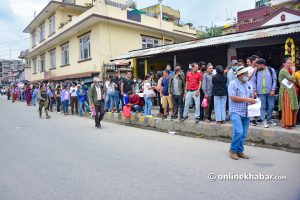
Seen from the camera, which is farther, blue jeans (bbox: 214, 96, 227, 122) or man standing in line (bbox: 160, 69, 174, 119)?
man standing in line (bbox: 160, 69, 174, 119)

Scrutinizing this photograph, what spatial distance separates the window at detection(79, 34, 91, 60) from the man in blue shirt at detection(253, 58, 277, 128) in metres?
15.2

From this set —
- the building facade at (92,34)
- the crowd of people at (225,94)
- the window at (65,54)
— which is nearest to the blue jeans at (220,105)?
the crowd of people at (225,94)

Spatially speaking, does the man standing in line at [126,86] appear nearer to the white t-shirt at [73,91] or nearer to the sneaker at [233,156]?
the white t-shirt at [73,91]

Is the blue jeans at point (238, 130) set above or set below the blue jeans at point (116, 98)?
below

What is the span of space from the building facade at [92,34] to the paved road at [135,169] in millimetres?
12409

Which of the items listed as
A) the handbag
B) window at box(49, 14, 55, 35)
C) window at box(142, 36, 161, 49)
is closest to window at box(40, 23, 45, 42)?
window at box(49, 14, 55, 35)

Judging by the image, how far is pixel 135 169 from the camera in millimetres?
5391

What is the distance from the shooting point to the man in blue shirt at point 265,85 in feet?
25.5

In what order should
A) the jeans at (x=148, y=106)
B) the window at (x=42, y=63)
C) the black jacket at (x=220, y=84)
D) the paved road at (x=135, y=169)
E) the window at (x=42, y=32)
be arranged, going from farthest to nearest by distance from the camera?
1. the window at (x=42, y=63)
2. the window at (x=42, y=32)
3. the jeans at (x=148, y=106)
4. the black jacket at (x=220, y=84)
5. the paved road at (x=135, y=169)

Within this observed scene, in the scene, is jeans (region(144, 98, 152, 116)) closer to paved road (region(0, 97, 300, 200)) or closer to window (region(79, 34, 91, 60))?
paved road (region(0, 97, 300, 200))

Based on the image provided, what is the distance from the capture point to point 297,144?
6.51m

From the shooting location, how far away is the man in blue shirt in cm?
777

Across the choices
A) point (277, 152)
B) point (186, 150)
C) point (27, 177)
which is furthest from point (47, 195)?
point (277, 152)

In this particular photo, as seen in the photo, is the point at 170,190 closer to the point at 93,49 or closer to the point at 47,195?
the point at 47,195
